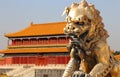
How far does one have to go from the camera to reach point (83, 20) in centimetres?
386

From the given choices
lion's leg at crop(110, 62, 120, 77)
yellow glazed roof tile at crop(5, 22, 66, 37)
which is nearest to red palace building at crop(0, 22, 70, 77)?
yellow glazed roof tile at crop(5, 22, 66, 37)

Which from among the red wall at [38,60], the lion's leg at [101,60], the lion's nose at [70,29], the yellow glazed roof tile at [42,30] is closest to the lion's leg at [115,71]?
the lion's leg at [101,60]

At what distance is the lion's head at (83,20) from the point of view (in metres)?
3.81

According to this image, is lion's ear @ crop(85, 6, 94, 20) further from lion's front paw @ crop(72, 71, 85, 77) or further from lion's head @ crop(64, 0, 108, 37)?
lion's front paw @ crop(72, 71, 85, 77)

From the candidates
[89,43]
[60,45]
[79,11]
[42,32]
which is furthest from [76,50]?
[42,32]

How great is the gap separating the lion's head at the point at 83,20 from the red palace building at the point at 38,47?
3381 cm

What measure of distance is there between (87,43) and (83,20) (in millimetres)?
282

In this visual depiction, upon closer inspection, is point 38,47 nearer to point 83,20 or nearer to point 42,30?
point 42,30

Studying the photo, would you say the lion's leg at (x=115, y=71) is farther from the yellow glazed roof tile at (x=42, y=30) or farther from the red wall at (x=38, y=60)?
the yellow glazed roof tile at (x=42, y=30)

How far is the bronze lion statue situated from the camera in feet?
12.7

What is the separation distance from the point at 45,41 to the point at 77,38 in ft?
123

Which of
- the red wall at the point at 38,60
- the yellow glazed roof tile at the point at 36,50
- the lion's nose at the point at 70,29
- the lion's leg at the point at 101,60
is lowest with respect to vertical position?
the red wall at the point at 38,60

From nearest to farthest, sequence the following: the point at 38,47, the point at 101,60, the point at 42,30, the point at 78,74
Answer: the point at 78,74, the point at 101,60, the point at 38,47, the point at 42,30

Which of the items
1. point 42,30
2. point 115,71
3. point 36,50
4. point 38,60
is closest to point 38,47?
point 36,50
